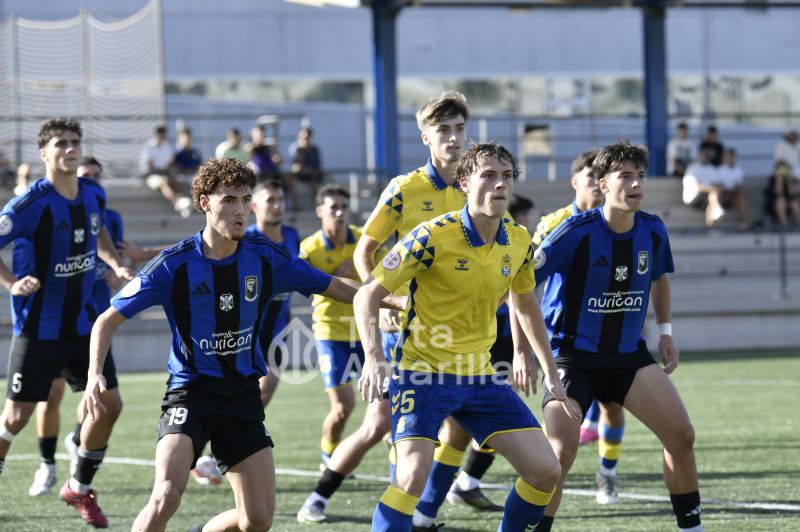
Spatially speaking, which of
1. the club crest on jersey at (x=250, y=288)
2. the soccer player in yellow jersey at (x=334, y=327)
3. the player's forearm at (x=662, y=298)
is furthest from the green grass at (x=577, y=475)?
the club crest on jersey at (x=250, y=288)

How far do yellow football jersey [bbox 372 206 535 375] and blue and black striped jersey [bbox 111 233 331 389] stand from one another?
71 centimetres

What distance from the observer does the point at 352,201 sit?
20156 millimetres

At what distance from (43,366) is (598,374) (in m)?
3.51

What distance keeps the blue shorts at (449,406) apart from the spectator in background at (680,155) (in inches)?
682

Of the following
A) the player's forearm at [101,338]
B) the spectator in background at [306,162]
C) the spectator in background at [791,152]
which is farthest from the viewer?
the spectator in background at [791,152]

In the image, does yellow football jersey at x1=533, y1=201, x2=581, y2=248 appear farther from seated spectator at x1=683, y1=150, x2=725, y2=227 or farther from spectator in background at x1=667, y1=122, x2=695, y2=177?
spectator in background at x1=667, y1=122, x2=695, y2=177

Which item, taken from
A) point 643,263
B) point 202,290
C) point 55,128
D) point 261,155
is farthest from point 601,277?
point 261,155

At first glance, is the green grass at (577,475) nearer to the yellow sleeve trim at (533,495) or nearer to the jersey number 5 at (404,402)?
the yellow sleeve trim at (533,495)

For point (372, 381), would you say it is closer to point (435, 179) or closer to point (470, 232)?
point (470, 232)

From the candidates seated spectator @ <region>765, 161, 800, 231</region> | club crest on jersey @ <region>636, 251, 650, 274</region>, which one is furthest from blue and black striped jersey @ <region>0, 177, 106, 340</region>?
seated spectator @ <region>765, 161, 800, 231</region>

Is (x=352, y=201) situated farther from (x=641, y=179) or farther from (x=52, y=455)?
(x=641, y=179)

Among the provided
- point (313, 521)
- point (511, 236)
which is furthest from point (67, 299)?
point (511, 236)

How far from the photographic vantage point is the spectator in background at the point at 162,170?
65.1 ft

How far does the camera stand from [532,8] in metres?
21.3
